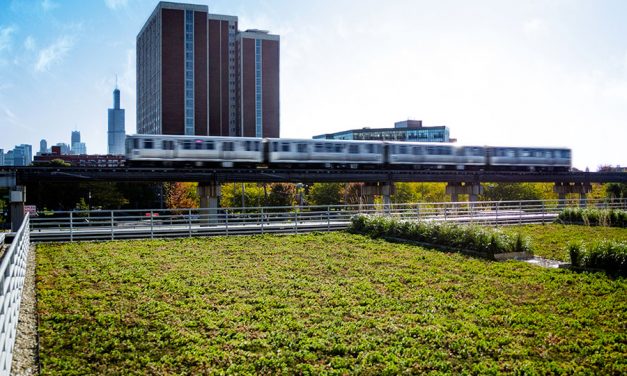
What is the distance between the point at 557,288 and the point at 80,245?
54.6 feet

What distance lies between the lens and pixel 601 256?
1276 centimetres

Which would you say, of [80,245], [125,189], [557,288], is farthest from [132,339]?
[125,189]

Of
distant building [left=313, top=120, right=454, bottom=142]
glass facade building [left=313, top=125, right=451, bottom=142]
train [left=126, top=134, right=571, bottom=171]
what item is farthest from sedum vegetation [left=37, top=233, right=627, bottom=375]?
glass facade building [left=313, top=125, right=451, bottom=142]

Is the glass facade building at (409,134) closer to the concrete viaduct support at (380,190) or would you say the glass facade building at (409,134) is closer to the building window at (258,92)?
the building window at (258,92)

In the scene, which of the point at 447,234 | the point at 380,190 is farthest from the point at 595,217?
the point at 380,190

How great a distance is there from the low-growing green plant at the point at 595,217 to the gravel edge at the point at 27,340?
2413 centimetres

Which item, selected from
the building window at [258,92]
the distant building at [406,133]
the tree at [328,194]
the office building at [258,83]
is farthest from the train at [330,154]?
the distant building at [406,133]

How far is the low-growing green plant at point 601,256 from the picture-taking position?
12352mm

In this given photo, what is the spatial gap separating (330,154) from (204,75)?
2591 inches

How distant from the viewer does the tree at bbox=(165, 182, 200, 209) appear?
62.7 meters

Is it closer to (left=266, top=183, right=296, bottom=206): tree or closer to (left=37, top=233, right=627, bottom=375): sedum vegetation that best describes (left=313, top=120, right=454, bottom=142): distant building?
(left=266, top=183, right=296, bottom=206): tree

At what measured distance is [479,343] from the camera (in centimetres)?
757

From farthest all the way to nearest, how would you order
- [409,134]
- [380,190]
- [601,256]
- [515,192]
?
[409,134]
[515,192]
[380,190]
[601,256]

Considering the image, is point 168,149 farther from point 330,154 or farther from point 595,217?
point 595,217
